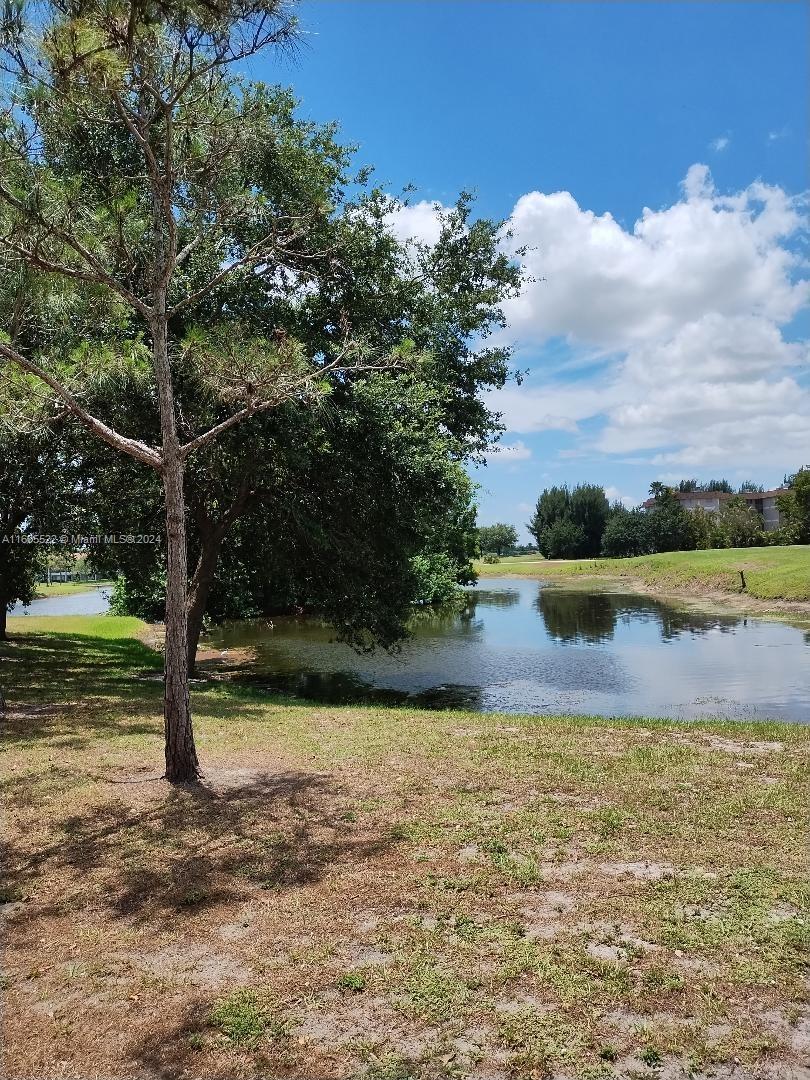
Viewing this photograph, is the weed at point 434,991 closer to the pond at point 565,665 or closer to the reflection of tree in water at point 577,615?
the pond at point 565,665

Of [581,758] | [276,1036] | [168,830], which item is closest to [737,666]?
[581,758]

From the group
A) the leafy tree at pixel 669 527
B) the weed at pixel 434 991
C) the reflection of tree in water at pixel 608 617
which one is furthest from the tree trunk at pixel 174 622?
the leafy tree at pixel 669 527

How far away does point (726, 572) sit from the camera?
45.7 metres

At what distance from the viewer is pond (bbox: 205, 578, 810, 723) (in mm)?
15625

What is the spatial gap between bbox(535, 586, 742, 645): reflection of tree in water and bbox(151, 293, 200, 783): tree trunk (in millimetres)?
20725

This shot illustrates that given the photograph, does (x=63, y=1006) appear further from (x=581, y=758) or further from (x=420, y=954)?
(x=581, y=758)

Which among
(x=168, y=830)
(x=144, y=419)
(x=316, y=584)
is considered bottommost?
(x=168, y=830)

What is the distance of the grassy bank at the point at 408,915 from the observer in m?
3.19

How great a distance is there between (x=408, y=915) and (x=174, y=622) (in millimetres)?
3708

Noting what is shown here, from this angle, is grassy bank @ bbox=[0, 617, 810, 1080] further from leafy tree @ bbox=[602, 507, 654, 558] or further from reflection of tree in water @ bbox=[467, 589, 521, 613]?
leafy tree @ bbox=[602, 507, 654, 558]

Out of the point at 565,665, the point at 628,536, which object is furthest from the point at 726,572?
the point at 628,536

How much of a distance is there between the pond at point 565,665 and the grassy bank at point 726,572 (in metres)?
5.61

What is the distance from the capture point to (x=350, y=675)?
2123cm

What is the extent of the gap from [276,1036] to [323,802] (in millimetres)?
3276
